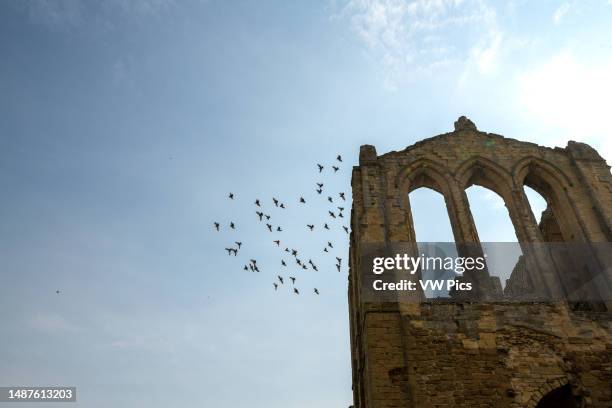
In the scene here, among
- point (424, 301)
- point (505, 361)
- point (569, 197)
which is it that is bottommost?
point (505, 361)

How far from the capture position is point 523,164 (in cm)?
1090

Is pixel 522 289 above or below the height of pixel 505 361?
above

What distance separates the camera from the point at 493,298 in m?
8.52

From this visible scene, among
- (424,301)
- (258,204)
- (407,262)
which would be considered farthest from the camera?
(258,204)

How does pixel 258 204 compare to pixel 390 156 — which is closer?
pixel 390 156

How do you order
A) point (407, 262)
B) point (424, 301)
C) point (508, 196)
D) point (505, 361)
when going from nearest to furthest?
1. point (505, 361)
2. point (424, 301)
3. point (407, 262)
4. point (508, 196)

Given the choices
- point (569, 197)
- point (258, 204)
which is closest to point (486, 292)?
point (569, 197)

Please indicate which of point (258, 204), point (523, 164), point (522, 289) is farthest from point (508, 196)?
point (258, 204)

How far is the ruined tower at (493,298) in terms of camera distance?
7.45 metres

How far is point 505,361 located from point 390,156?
205 inches

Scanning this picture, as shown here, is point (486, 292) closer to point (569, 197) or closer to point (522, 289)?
point (569, 197)

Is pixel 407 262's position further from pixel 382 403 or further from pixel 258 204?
pixel 258 204

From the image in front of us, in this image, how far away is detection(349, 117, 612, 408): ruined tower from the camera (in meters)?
7.45

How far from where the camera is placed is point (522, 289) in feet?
41.2
